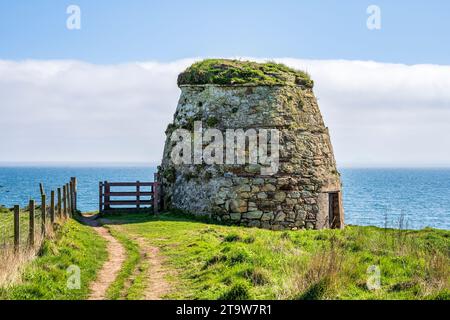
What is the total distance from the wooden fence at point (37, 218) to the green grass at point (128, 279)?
2.49m

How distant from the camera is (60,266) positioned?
1338 centimetres

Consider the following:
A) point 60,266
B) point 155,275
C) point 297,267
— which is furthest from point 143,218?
point 297,267

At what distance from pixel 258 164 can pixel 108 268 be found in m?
11.5

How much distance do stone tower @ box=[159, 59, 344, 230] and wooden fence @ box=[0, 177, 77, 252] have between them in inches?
234

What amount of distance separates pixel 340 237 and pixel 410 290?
7.82 meters

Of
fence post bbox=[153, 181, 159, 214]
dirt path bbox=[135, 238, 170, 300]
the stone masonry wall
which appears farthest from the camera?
fence post bbox=[153, 181, 159, 214]

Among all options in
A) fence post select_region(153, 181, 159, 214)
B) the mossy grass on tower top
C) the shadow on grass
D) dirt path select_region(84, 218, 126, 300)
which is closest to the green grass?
dirt path select_region(84, 218, 126, 300)

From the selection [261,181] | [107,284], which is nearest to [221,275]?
[107,284]

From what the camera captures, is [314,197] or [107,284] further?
[314,197]

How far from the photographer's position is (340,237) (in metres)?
18.8

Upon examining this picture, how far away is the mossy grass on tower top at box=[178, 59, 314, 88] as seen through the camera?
86.2 feet

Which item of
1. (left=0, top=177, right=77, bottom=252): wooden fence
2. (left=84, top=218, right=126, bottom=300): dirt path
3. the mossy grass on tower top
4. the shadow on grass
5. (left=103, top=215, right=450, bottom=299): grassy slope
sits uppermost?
the mossy grass on tower top

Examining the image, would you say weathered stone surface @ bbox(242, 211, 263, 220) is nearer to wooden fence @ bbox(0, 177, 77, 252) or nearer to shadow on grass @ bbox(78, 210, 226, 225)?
shadow on grass @ bbox(78, 210, 226, 225)

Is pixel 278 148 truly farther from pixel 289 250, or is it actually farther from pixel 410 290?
pixel 410 290
